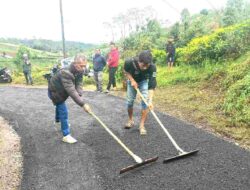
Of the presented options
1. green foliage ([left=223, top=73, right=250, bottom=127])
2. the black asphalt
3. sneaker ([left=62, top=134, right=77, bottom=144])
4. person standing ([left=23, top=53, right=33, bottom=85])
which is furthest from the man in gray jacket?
person standing ([left=23, top=53, right=33, bottom=85])

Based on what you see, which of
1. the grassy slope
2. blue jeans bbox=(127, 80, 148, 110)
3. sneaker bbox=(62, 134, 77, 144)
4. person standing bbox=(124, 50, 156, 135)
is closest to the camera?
sneaker bbox=(62, 134, 77, 144)

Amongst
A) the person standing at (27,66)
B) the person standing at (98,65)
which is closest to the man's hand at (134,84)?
the person standing at (98,65)

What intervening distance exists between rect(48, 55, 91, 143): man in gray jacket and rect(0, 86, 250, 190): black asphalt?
1.86 feet

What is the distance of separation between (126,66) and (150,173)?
9.08 ft

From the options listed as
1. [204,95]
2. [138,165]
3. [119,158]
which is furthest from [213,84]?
[138,165]

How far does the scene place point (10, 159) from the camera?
691 cm

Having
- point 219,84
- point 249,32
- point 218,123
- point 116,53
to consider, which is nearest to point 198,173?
point 218,123

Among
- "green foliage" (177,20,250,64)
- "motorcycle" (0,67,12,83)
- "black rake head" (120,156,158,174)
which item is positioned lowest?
"motorcycle" (0,67,12,83)

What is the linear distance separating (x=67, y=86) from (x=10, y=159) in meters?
1.74

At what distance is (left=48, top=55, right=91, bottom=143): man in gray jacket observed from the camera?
709 cm

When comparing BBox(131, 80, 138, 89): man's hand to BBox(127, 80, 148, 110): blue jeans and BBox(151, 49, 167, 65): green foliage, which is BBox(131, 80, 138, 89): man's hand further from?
BBox(151, 49, 167, 65): green foliage

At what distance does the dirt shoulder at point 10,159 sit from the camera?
230 inches

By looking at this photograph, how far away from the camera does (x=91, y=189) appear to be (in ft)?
17.5

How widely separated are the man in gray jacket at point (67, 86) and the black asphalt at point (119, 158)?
1.86 feet
